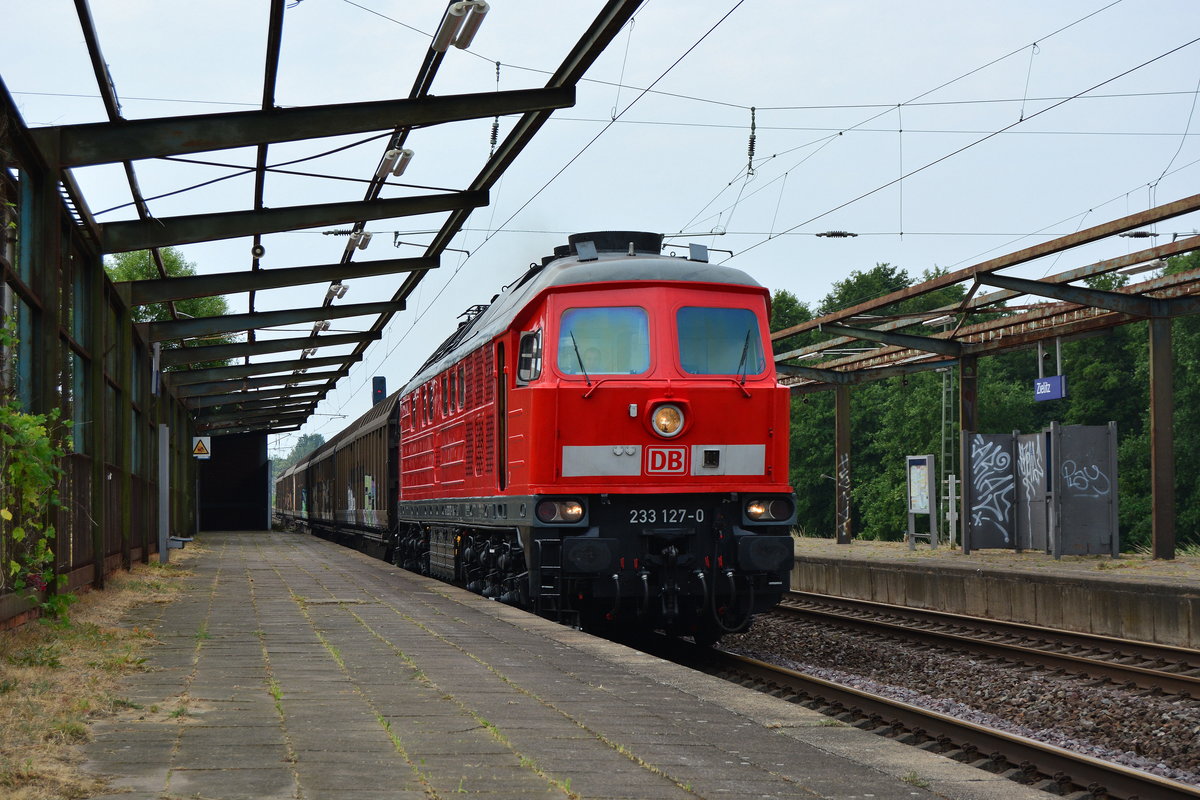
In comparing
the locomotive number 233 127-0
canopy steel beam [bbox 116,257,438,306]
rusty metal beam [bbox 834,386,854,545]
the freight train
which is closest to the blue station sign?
rusty metal beam [bbox 834,386,854,545]

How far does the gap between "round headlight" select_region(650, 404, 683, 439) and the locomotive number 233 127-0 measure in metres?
0.65

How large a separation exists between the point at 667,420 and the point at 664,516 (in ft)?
2.68

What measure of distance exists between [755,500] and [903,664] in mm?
2167

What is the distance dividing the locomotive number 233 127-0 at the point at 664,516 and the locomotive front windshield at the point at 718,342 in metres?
1.22

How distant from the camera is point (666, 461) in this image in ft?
36.3

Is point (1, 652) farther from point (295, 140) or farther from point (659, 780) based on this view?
point (295, 140)

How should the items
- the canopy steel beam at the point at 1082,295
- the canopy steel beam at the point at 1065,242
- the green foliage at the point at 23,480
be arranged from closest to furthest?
the green foliage at the point at 23,480 → the canopy steel beam at the point at 1065,242 → the canopy steel beam at the point at 1082,295

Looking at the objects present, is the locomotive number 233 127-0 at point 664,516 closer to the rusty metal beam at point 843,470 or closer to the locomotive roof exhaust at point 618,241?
the locomotive roof exhaust at point 618,241

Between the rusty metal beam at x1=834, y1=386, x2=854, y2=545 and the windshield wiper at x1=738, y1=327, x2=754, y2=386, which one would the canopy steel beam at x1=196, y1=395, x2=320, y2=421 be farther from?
the windshield wiper at x1=738, y1=327, x2=754, y2=386

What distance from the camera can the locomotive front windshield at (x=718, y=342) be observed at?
11.4 metres

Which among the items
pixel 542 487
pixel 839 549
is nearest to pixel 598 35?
pixel 542 487

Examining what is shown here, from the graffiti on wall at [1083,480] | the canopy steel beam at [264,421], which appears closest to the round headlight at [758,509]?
the graffiti on wall at [1083,480]

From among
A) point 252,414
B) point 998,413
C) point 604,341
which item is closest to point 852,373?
point 604,341

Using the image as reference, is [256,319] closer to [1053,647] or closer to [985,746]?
[1053,647]
